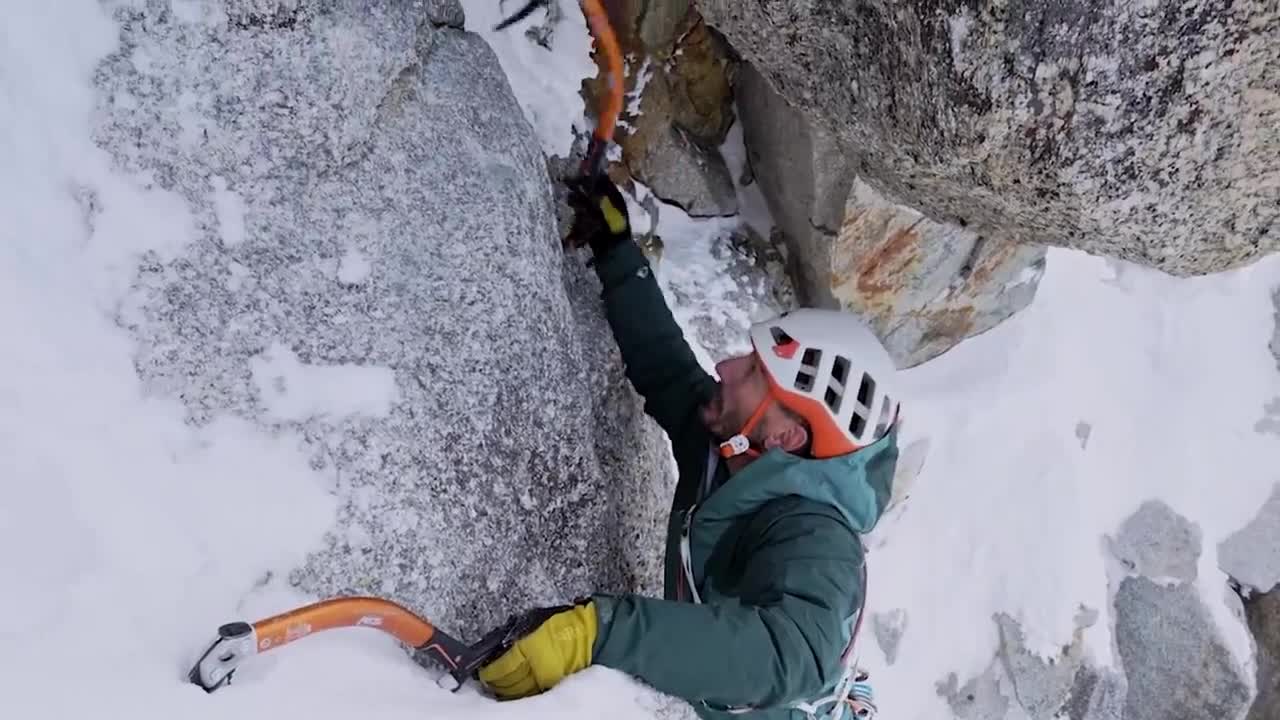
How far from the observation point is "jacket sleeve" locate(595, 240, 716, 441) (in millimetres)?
3881

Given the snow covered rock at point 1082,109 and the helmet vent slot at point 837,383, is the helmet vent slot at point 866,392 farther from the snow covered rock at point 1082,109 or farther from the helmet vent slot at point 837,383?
the snow covered rock at point 1082,109

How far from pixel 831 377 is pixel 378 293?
1.49 meters

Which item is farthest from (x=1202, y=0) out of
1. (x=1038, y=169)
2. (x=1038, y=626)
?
(x=1038, y=626)

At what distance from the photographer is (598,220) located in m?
3.98

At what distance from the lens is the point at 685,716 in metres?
2.71

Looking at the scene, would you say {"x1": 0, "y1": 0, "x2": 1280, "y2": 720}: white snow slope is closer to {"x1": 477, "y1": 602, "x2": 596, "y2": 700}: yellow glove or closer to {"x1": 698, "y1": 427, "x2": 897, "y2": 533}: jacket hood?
{"x1": 477, "y1": 602, "x2": 596, "y2": 700}: yellow glove

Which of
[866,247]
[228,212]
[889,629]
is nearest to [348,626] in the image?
[228,212]

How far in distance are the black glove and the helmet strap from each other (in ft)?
3.71

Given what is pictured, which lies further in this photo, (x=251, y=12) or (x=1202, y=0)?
(x=251, y=12)

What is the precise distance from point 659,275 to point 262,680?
404 cm

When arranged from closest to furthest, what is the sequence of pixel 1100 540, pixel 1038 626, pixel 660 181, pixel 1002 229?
pixel 1002 229
pixel 660 181
pixel 1038 626
pixel 1100 540

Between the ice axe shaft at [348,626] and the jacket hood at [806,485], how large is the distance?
0.85 metres

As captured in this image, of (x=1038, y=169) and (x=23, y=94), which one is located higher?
(x=23, y=94)

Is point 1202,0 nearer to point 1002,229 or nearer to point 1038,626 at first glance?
point 1002,229
